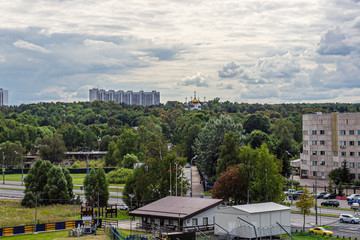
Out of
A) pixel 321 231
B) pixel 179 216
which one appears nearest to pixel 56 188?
pixel 179 216

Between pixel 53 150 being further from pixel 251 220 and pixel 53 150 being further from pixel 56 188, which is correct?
pixel 251 220

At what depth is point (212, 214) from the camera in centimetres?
5125

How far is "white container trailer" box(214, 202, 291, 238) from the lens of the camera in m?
45.4

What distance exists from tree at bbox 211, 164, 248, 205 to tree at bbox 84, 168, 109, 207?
16.4m

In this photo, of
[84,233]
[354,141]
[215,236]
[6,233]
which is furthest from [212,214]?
[354,141]

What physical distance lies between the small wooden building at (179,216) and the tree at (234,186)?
1176cm

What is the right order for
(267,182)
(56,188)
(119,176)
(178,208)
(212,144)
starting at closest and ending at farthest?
(178,208) < (267,182) < (56,188) < (212,144) < (119,176)

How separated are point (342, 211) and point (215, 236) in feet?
88.8

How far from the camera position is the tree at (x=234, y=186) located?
64.0 meters

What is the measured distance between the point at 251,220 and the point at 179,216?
748cm

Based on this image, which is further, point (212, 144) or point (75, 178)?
point (75, 178)

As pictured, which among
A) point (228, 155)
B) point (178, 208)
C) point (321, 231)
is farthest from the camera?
point (228, 155)

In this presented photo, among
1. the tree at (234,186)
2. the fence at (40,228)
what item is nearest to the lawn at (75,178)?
the tree at (234,186)

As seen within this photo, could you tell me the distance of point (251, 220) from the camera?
45.5 metres
